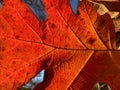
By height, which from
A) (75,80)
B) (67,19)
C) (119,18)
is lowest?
(119,18)

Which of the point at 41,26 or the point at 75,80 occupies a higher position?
the point at 41,26

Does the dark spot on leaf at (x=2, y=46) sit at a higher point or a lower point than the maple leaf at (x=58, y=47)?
higher

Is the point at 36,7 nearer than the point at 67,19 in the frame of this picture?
No

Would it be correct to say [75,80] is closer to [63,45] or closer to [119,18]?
[63,45]

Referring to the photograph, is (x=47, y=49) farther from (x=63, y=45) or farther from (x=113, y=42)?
(x=113, y=42)

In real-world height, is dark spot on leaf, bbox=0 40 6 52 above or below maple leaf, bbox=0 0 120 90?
above

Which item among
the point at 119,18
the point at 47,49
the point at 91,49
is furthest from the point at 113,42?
the point at 119,18
